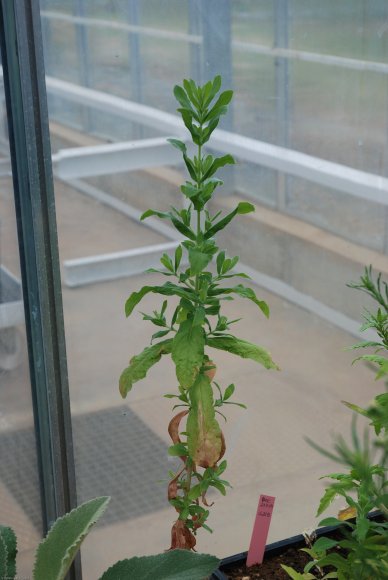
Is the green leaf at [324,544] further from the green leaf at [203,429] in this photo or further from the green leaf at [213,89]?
the green leaf at [213,89]

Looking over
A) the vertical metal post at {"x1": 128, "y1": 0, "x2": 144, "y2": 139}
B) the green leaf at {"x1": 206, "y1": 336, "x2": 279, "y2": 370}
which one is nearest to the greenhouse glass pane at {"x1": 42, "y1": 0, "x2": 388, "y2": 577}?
the vertical metal post at {"x1": 128, "y1": 0, "x2": 144, "y2": 139}

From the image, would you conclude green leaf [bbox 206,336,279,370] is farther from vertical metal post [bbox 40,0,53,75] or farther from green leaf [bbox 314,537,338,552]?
vertical metal post [bbox 40,0,53,75]

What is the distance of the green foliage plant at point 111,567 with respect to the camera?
123 centimetres

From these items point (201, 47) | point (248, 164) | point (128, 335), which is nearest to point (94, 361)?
point (128, 335)

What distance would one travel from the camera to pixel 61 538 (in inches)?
49.2

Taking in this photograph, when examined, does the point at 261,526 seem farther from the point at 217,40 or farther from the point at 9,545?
Result: the point at 217,40

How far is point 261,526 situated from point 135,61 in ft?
2.64

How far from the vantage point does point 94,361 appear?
64.0 inches

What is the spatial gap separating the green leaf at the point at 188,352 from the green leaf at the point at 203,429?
4 centimetres

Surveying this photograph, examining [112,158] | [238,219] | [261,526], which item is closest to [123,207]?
[112,158]

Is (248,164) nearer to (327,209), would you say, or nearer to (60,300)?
(327,209)

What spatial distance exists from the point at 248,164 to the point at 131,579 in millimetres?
753

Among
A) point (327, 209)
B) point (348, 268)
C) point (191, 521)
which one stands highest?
point (327, 209)

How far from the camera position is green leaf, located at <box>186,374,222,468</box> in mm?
1322
